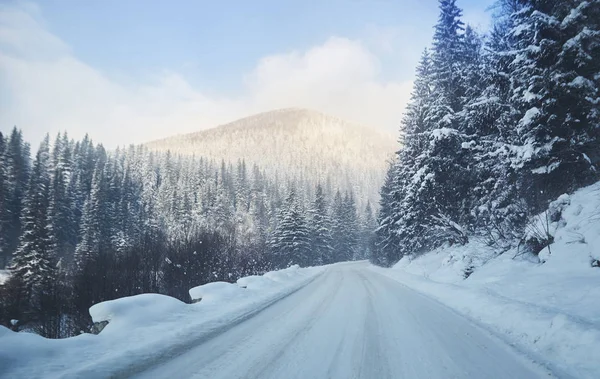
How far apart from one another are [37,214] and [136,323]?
34.1 meters

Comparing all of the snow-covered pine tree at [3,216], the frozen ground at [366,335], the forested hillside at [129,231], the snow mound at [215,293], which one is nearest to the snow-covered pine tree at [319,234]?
the forested hillside at [129,231]

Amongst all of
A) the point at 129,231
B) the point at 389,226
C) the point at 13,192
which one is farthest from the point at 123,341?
the point at 13,192

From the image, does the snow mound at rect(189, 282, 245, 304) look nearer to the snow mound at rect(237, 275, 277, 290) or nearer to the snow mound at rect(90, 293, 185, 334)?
the snow mound at rect(90, 293, 185, 334)

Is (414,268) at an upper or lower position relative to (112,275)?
lower

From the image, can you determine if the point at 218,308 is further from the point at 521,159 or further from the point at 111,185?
the point at 111,185

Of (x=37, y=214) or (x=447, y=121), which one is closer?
(x=447, y=121)

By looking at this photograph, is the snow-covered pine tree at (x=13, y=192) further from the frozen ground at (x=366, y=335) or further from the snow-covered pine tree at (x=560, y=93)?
the snow-covered pine tree at (x=560, y=93)

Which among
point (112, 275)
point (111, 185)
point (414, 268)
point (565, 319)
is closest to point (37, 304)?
point (112, 275)

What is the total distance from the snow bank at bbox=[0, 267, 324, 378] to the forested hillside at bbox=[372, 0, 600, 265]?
1073 cm

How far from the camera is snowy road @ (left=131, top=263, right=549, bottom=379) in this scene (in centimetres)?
418

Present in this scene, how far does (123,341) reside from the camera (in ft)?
17.0

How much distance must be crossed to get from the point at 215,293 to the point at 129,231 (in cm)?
6682

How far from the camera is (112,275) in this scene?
26766mm

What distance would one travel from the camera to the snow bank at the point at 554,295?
15.3ft
